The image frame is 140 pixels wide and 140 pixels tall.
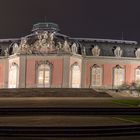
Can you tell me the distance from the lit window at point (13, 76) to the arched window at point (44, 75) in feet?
8.06

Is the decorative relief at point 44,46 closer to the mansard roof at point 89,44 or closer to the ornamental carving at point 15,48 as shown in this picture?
the ornamental carving at point 15,48

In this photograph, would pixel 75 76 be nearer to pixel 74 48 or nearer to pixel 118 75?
pixel 74 48

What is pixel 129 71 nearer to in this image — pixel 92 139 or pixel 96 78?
pixel 96 78

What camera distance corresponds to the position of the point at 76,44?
4856cm

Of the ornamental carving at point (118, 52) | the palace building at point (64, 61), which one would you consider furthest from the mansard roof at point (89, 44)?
the ornamental carving at point (118, 52)

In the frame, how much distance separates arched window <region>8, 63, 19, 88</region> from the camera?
4655cm

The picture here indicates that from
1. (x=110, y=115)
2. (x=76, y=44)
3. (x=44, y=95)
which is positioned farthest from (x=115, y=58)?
(x=110, y=115)

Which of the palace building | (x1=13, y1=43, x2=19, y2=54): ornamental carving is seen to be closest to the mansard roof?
the palace building

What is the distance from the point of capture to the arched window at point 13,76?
153ft

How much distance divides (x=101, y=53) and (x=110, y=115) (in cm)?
3390

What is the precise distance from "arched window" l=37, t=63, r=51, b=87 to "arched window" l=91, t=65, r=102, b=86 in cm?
616

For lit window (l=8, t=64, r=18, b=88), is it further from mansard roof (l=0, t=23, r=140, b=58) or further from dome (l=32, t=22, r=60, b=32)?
dome (l=32, t=22, r=60, b=32)

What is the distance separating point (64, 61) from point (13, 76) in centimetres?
627

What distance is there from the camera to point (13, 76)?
4769 cm
